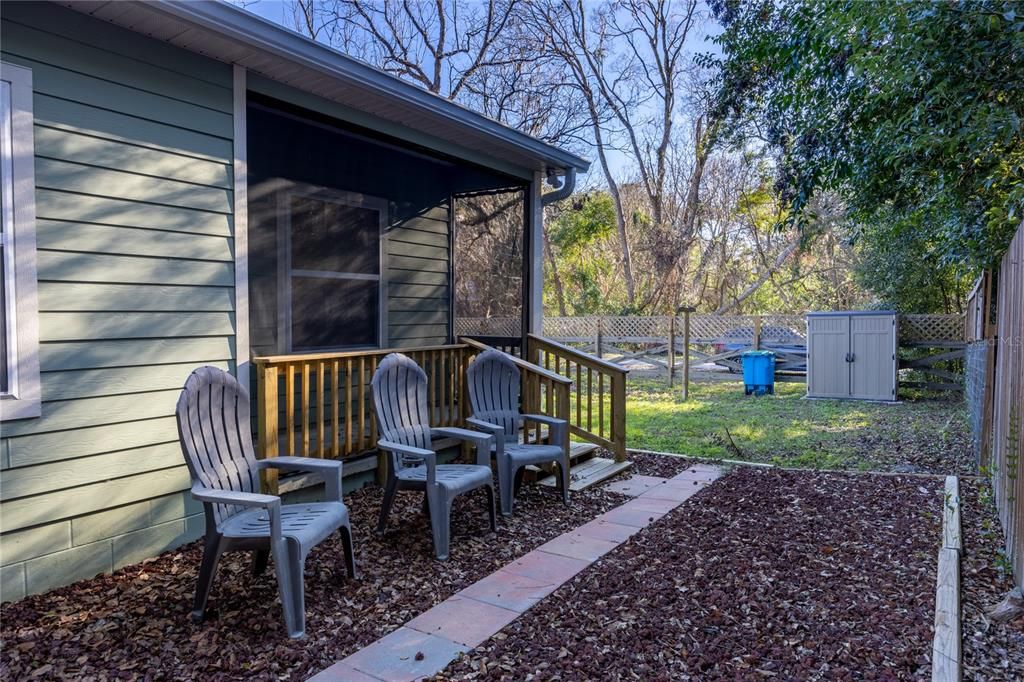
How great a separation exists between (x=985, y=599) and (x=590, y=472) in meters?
2.66

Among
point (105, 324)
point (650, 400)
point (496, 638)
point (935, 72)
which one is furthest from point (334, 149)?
point (650, 400)

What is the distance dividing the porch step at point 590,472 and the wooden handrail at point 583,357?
791 mm

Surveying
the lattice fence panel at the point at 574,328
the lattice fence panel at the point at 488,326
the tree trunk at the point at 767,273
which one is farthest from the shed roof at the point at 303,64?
the tree trunk at the point at 767,273

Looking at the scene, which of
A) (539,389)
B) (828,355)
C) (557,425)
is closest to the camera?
(557,425)

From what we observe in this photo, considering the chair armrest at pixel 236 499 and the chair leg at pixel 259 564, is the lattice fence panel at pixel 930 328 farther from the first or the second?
the chair armrest at pixel 236 499

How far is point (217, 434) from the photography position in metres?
2.76

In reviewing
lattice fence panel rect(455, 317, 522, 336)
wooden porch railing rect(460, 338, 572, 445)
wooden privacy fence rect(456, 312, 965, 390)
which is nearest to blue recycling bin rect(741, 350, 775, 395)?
wooden privacy fence rect(456, 312, 965, 390)

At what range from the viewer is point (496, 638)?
240 centimetres

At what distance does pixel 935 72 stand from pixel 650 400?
260 inches

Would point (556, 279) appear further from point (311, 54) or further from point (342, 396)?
point (311, 54)

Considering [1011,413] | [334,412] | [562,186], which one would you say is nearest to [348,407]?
[334,412]

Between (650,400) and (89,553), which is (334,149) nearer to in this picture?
(89,553)

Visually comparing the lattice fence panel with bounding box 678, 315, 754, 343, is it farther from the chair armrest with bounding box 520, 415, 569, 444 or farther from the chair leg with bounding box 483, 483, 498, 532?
the chair leg with bounding box 483, 483, 498, 532

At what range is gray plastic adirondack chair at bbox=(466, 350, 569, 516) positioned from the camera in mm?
3912
